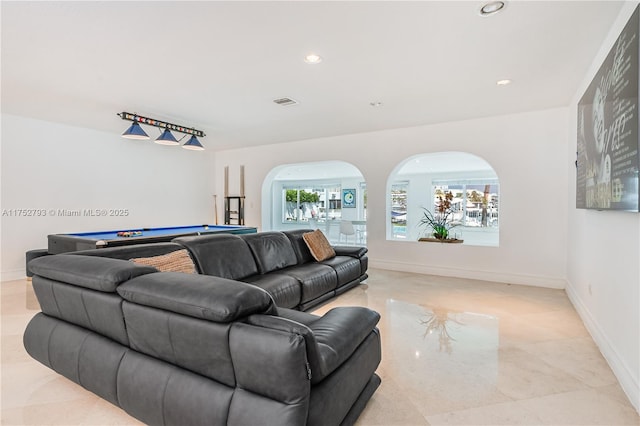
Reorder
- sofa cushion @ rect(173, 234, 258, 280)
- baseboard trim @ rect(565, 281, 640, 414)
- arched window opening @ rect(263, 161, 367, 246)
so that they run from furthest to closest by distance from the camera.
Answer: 1. arched window opening @ rect(263, 161, 367, 246)
2. sofa cushion @ rect(173, 234, 258, 280)
3. baseboard trim @ rect(565, 281, 640, 414)

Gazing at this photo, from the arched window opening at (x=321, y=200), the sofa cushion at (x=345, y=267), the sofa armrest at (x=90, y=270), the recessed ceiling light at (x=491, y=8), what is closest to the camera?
the sofa armrest at (x=90, y=270)

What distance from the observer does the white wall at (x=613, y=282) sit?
6.50 ft

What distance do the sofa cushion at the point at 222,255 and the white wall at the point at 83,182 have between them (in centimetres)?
373

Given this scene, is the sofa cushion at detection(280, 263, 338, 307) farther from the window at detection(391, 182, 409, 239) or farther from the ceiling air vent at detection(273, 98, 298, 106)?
the window at detection(391, 182, 409, 239)

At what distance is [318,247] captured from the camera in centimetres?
436

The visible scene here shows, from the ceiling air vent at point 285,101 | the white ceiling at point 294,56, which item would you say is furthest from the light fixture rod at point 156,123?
the ceiling air vent at point 285,101

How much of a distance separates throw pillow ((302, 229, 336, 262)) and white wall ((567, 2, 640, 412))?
2.75 meters

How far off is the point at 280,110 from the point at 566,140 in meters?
3.89

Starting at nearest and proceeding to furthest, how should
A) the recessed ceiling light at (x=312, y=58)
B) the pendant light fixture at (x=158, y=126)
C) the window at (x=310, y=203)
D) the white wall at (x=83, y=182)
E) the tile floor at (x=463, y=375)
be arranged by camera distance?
the tile floor at (x=463, y=375) → the recessed ceiling light at (x=312, y=58) → the pendant light fixture at (x=158, y=126) → the white wall at (x=83, y=182) → the window at (x=310, y=203)

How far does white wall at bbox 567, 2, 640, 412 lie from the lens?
6.50 feet

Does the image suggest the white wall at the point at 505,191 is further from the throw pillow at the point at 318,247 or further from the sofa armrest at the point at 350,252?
the throw pillow at the point at 318,247

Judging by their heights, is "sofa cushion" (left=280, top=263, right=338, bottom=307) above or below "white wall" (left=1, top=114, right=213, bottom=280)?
below

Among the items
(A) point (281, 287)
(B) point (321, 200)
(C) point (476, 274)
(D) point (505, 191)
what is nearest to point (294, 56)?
(A) point (281, 287)

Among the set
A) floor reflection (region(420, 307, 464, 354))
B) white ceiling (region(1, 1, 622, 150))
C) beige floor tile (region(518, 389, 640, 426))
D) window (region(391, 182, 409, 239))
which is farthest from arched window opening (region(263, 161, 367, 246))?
beige floor tile (region(518, 389, 640, 426))
